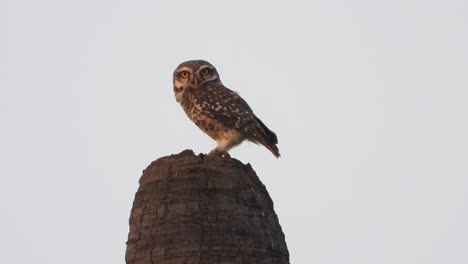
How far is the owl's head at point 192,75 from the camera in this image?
12.2 meters

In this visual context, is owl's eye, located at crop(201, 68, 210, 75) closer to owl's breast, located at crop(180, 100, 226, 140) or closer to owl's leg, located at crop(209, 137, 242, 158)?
owl's breast, located at crop(180, 100, 226, 140)

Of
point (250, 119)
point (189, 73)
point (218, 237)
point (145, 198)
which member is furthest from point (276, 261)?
point (189, 73)

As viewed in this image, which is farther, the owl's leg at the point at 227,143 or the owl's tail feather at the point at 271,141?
the owl's leg at the point at 227,143

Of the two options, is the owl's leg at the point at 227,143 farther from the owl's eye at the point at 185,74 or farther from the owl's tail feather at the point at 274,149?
the owl's eye at the point at 185,74

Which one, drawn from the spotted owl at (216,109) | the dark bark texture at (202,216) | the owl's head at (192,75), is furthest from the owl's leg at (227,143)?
the dark bark texture at (202,216)

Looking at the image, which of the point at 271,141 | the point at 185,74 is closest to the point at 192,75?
the point at 185,74

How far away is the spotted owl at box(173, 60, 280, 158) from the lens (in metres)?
11.2

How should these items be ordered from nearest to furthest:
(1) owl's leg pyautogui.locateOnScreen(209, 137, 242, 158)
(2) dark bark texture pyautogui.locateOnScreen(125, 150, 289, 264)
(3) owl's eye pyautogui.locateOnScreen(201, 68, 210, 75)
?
(2) dark bark texture pyautogui.locateOnScreen(125, 150, 289, 264) → (1) owl's leg pyautogui.locateOnScreen(209, 137, 242, 158) → (3) owl's eye pyautogui.locateOnScreen(201, 68, 210, 75)

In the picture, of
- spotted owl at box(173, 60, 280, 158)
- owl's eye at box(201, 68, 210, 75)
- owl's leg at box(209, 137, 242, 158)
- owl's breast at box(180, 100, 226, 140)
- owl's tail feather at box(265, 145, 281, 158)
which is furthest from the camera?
owl's eye at box(201, 68, 210, 75)

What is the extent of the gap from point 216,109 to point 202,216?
4386mm

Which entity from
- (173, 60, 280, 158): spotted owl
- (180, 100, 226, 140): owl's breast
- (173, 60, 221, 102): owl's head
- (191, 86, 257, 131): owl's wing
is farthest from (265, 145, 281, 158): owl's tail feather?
(173, 60, 221, 102): owl's head

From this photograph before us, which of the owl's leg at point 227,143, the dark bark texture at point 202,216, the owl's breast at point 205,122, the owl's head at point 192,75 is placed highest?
the owl's head at point 192,75

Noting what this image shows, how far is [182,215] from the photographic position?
23.7 ft

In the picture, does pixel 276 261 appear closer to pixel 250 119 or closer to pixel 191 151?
pixel 191 151
